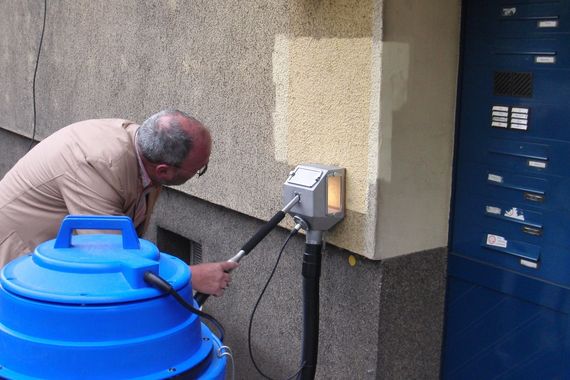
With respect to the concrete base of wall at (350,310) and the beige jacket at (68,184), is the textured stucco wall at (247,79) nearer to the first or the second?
the concrete base of wall at (350,310)

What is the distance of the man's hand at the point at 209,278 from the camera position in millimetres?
2689

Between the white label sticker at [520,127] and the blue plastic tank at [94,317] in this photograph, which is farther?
the white label sticker at [520,127]

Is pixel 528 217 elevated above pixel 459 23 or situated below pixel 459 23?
below

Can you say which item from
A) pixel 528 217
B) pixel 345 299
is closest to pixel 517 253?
pixel 528 217

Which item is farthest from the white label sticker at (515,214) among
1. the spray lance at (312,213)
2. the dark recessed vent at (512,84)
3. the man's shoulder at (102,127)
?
the man's shoulder at (102,127)

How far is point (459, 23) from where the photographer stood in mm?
3389

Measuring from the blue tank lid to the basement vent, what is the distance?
3.10 m

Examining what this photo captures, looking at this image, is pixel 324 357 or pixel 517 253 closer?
pixel 517 253

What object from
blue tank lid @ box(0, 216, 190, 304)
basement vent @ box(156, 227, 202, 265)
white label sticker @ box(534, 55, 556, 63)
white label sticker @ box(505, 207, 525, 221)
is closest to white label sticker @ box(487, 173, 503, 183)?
white label sticker @ box(505, 207, 525, 221)

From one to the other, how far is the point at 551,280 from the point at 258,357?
189 cm

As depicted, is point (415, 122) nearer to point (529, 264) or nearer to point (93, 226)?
point (529, 264)

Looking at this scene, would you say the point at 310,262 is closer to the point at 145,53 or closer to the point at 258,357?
the point at 258,357

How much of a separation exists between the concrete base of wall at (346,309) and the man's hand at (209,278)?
941 mm

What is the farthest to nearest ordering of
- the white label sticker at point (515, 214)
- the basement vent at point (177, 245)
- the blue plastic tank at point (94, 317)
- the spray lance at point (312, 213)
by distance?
the basement vent at point (177, 245) → the spray lance at point (312, 213) → the white label sticker at point (515, 214) → the blue plastic tank at point (94, 317)
